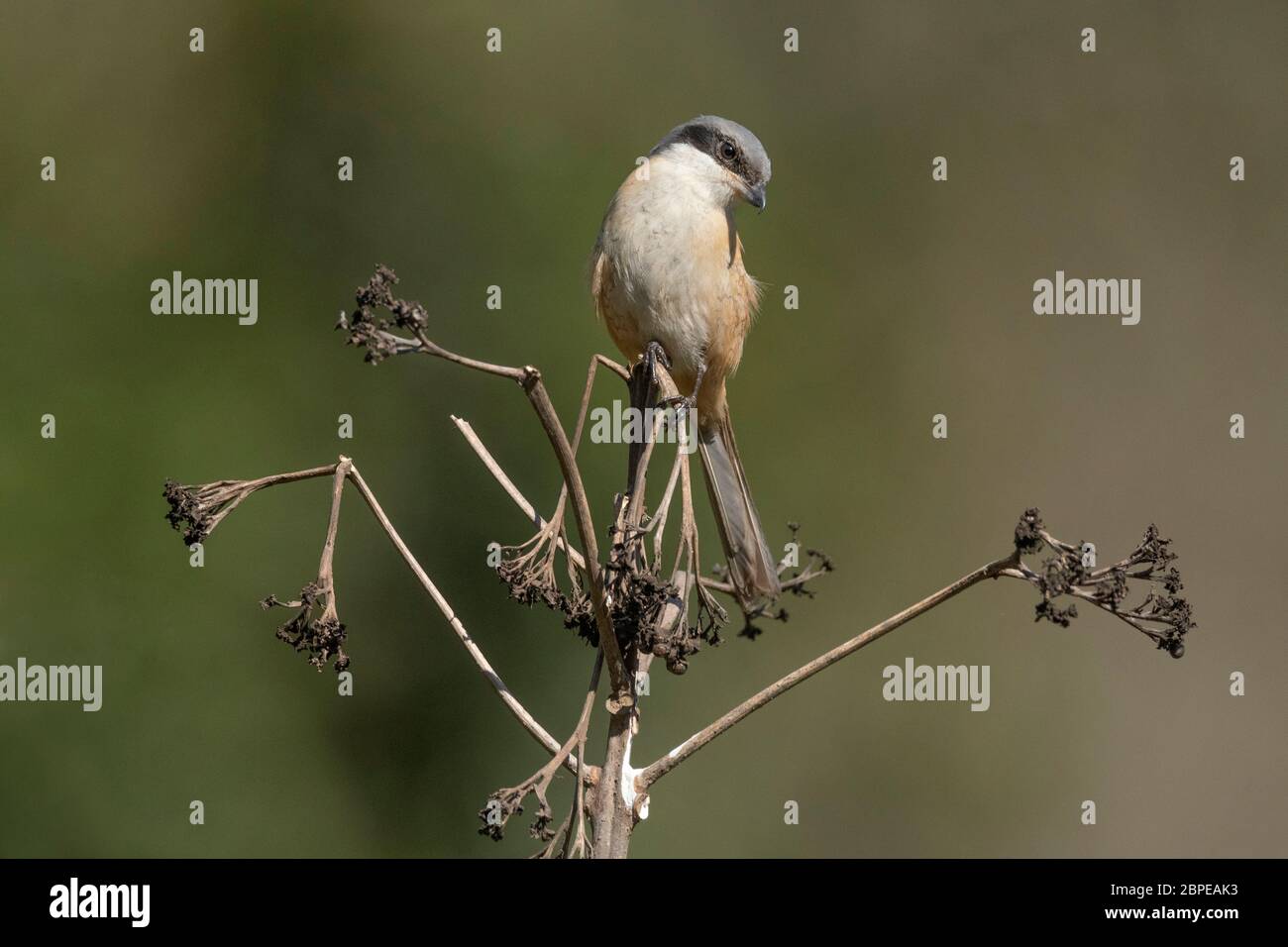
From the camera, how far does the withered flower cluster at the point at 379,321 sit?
4.60 feet

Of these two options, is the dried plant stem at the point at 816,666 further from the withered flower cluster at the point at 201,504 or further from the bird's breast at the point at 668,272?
the bird's breast at the point at 668,272

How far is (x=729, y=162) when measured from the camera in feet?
9.85

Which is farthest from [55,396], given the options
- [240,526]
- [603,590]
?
[603,590]

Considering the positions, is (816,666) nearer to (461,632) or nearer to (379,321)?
(461,632)

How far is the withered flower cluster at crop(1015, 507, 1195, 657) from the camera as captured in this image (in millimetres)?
1480

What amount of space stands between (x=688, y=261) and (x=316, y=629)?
4.90 ft

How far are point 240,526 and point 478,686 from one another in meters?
1.04

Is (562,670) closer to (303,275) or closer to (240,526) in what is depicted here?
(240,526)

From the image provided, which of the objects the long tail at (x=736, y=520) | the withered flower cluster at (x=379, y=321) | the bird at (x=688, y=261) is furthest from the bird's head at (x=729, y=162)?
the withered flower cluster at (x=379, y=321)

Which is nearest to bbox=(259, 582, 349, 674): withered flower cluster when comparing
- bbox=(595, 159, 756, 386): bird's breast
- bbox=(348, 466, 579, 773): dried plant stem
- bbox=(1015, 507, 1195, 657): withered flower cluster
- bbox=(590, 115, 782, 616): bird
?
bbox=(348, 466, 579, 773): dried plant stem

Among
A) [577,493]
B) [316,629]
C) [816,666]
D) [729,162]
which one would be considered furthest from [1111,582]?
[729,162]

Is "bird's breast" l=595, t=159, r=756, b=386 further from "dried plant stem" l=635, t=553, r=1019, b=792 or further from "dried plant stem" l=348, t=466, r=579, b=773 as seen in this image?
"dried plant stem" l=635, t=553, r=1019, b=792

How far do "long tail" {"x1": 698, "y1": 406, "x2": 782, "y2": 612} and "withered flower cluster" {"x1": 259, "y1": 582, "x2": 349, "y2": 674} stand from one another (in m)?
0.64

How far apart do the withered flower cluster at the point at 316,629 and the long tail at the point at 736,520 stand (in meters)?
0.64
